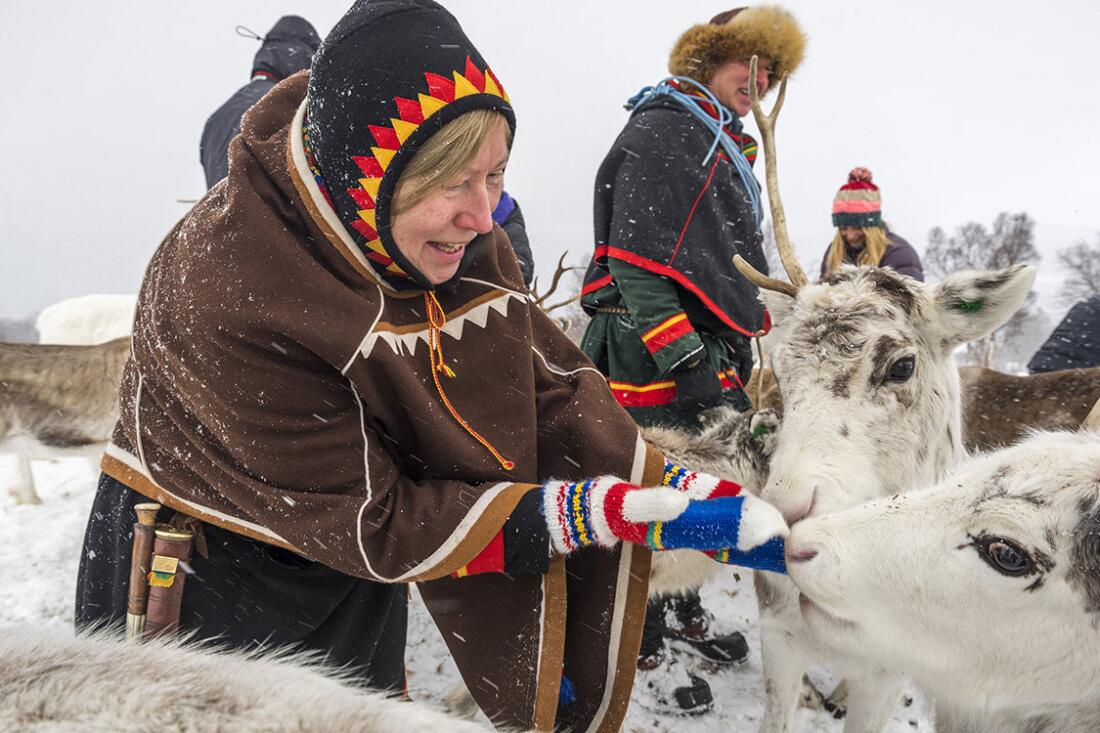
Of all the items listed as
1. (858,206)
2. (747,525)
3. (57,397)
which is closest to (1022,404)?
(858,206)

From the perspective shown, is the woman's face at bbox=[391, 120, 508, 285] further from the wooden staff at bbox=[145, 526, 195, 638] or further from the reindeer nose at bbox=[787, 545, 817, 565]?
the reindeer nose at bbox=[787, 545, 817, 565]

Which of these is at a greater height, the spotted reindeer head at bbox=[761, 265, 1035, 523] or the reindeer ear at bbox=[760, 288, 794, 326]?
the reindeer ear at bbox=[760, 288, 794, 326]

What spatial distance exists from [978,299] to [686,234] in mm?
1181

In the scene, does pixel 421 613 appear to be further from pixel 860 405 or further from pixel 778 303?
pixel 860 405

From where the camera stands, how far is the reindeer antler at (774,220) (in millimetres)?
2664

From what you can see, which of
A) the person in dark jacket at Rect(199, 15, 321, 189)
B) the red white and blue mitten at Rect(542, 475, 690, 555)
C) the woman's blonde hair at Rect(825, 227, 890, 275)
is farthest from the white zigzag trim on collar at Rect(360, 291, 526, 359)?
the woman's blonde hair at Rect(825, 227, 890, 275)

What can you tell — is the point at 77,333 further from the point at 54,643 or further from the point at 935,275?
the point at 935,275

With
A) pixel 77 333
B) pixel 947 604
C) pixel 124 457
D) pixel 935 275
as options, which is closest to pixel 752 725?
pixel 947 604

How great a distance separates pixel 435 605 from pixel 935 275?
33.5 metres

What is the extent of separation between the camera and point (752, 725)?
320 centimetres

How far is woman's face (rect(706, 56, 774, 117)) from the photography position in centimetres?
312

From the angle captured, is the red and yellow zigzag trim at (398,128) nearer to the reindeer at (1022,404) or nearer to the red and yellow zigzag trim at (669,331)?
the red and yellow zigzag trim at (669,331)

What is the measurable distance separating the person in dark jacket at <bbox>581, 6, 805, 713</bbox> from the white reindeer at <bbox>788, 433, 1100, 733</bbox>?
4.60ft

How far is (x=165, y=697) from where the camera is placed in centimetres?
82
